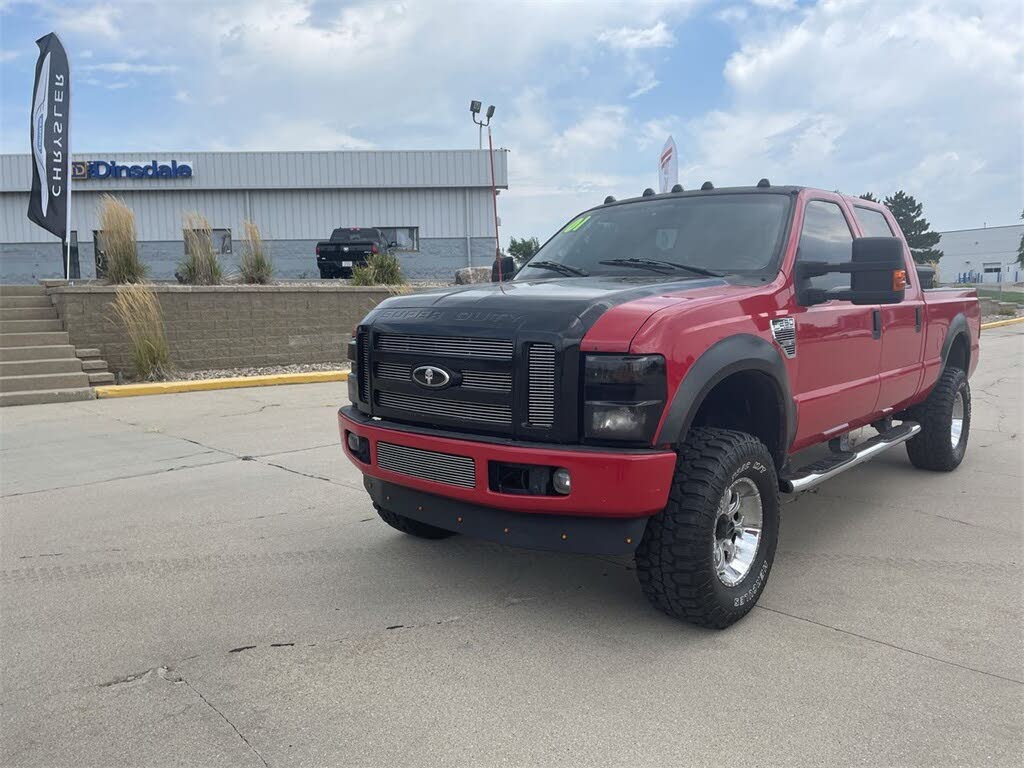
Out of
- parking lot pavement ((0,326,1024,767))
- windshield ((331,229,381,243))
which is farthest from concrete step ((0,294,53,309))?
windshield ((331,229,381,243))

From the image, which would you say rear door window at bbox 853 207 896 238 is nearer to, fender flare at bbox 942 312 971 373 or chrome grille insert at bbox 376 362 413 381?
fender flare at bbox 942 312 971 373

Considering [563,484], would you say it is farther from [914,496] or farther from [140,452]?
[140,452]

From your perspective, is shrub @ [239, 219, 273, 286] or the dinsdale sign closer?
shrub @ [239, 219, 273, 286]

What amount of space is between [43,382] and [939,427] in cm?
Result: 1045

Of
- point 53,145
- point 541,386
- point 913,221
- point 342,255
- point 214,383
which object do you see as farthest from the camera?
point 913,221

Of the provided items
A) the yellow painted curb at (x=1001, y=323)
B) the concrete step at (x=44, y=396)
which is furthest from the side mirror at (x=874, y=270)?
the yellow painted curb at (x=1001, y=323)

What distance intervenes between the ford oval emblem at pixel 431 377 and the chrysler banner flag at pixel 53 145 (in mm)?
12380

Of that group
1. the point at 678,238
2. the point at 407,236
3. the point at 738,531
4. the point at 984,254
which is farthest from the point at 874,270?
the point at 984,254

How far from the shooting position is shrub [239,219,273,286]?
45.1 ft

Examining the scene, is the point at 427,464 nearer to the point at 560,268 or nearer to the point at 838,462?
the point at 560,268

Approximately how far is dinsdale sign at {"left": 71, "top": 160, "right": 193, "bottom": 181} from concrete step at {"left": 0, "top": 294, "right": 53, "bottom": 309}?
1881cm

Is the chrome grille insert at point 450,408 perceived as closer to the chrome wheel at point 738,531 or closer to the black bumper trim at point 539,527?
the black bumper trim at point 539,527

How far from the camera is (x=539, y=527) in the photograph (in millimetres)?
3244

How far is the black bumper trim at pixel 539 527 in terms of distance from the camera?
316 cm
